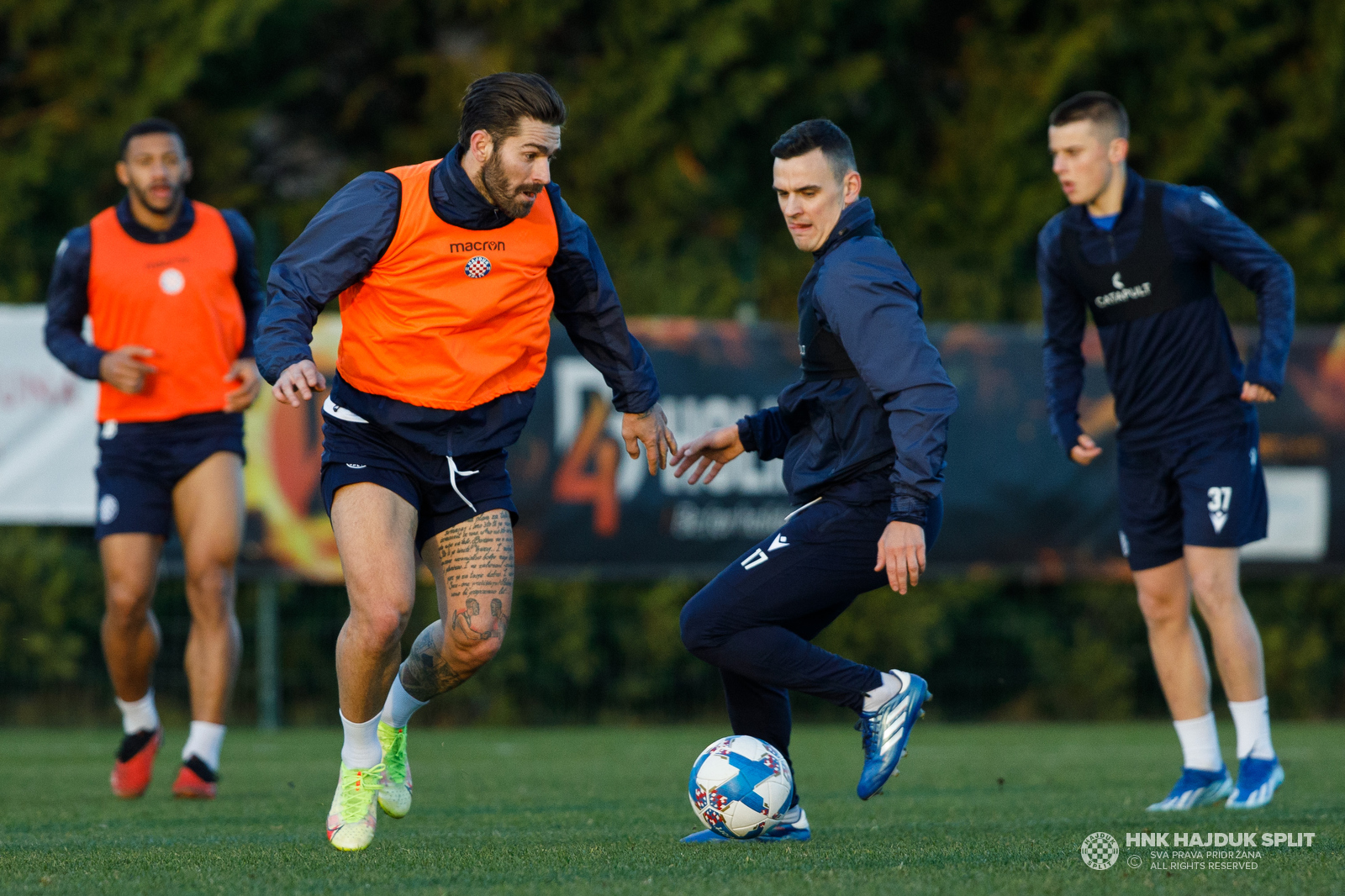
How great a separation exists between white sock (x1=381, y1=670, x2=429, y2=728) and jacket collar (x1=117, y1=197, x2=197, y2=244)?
271 centimetres

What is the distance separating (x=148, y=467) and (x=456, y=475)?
2.37 m

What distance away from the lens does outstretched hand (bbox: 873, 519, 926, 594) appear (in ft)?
14.7

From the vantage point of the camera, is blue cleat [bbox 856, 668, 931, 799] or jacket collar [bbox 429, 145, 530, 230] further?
→ jacket collar [bbox 429, 145, 530, 230]

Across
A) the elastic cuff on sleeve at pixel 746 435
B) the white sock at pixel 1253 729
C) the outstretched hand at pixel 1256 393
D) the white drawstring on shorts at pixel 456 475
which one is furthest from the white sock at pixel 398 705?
the outstretched hand at pixel 1256 393

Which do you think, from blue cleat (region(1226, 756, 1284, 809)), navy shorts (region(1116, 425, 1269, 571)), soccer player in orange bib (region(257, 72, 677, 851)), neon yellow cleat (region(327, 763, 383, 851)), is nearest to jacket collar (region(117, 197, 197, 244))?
soccer player in orange bib (region(257, 72, 677, 851))

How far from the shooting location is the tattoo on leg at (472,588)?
4.84 meters

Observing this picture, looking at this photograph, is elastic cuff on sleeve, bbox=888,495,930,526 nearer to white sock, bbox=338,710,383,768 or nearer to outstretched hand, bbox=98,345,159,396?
white sock, bbox=338,710,383,768

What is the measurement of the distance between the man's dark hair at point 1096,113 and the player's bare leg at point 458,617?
2797 mm

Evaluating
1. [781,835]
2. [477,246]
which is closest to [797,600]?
[781,835]

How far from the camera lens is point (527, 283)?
4.88 m

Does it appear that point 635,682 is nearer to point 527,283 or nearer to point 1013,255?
point 1013,255

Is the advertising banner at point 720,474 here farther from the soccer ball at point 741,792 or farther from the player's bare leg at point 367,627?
the soccer ball at point 741,792

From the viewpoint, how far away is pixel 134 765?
6.56m

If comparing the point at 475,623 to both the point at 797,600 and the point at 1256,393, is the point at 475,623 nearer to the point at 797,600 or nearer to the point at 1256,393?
the point at 797,600
